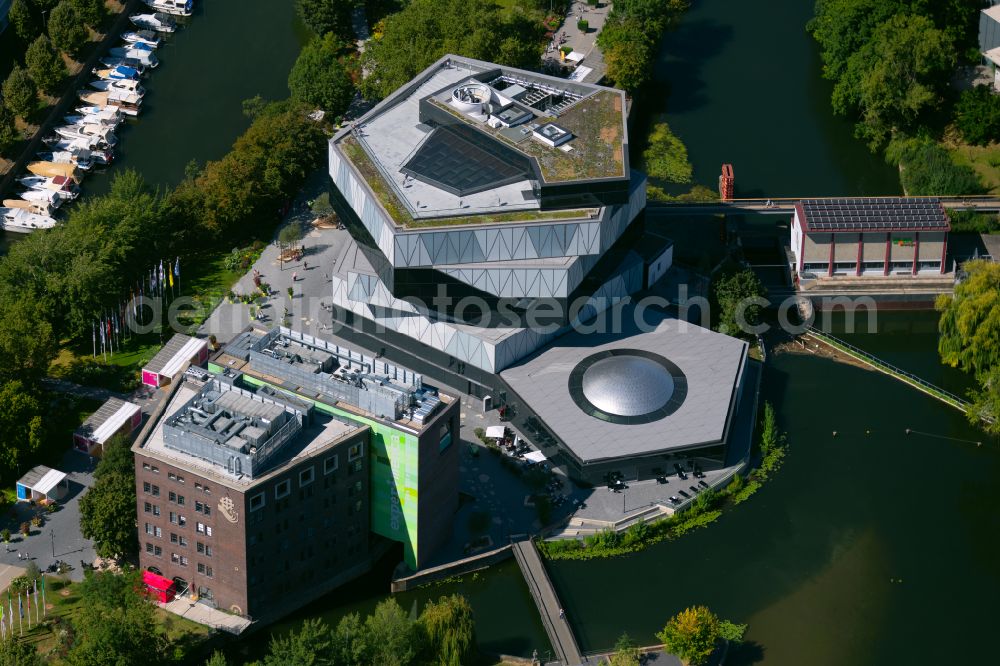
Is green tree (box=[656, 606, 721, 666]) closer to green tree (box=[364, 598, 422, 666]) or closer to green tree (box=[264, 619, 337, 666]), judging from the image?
green tree (box=[364, 598, 422, 666])

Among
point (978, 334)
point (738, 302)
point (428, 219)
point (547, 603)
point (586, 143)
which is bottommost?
point (547, 603)

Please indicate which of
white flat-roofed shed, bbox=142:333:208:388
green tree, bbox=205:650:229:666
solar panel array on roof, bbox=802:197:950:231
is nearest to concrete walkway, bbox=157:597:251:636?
green tree, bbox=205:650:229:666

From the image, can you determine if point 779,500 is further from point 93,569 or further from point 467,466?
point 93,569

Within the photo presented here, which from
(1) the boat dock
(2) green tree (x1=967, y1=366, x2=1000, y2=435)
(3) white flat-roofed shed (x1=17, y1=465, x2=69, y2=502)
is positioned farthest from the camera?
(2) green tree (x1=967, y1=366, x2=1000, y2=435)

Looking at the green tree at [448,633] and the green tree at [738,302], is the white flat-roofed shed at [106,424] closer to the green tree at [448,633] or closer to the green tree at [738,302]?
the green tree at [448,633]

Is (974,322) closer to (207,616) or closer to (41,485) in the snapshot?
(207,616)

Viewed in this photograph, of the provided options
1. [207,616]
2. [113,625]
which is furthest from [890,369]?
[113,625]
